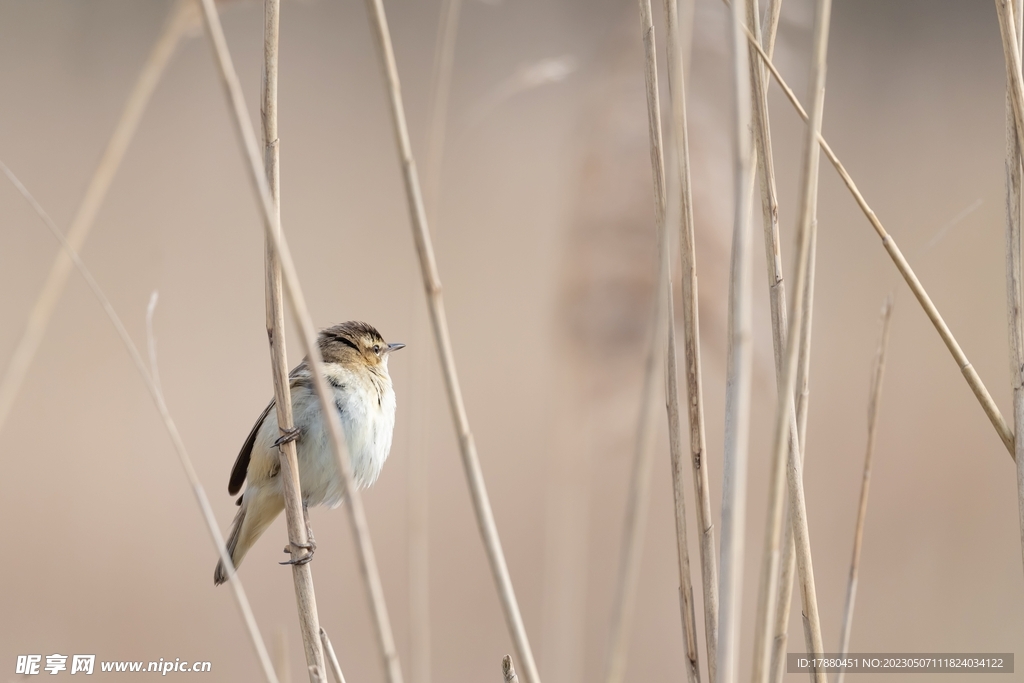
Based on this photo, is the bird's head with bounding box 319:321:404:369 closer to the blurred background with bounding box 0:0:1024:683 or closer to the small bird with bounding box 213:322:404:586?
the small bird with bounding box 213:322:404:586

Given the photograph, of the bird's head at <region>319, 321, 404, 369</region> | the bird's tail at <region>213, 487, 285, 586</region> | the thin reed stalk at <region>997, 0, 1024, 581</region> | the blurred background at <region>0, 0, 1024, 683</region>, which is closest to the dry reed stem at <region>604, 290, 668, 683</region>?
the thin reed stalk at <region>997, 0, 1024, 581</region>

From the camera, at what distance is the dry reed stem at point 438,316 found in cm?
81

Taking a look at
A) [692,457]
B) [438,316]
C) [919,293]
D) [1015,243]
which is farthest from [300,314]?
[1015,243]

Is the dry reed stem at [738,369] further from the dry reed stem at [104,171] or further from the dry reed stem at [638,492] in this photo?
the dry reed stem at [104,171]

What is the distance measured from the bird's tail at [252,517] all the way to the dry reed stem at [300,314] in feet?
4.42

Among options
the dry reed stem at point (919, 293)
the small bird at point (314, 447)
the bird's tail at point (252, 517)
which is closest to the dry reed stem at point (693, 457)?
the dry reed stem at point (919, 293)

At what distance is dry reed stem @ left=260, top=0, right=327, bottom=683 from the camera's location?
117 centimetres

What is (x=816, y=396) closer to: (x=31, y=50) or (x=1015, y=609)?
(x=1015, y=609)

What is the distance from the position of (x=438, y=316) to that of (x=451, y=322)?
16.9ft

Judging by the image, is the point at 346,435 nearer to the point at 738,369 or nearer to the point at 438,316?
the point at 438,316

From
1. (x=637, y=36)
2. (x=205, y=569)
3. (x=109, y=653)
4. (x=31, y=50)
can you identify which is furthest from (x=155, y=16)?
(x=637, y=36)

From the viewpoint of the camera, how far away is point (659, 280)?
86cm

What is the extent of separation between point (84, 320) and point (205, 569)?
2027 millimetres

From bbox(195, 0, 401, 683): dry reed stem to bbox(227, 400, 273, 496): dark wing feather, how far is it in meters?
1.36
